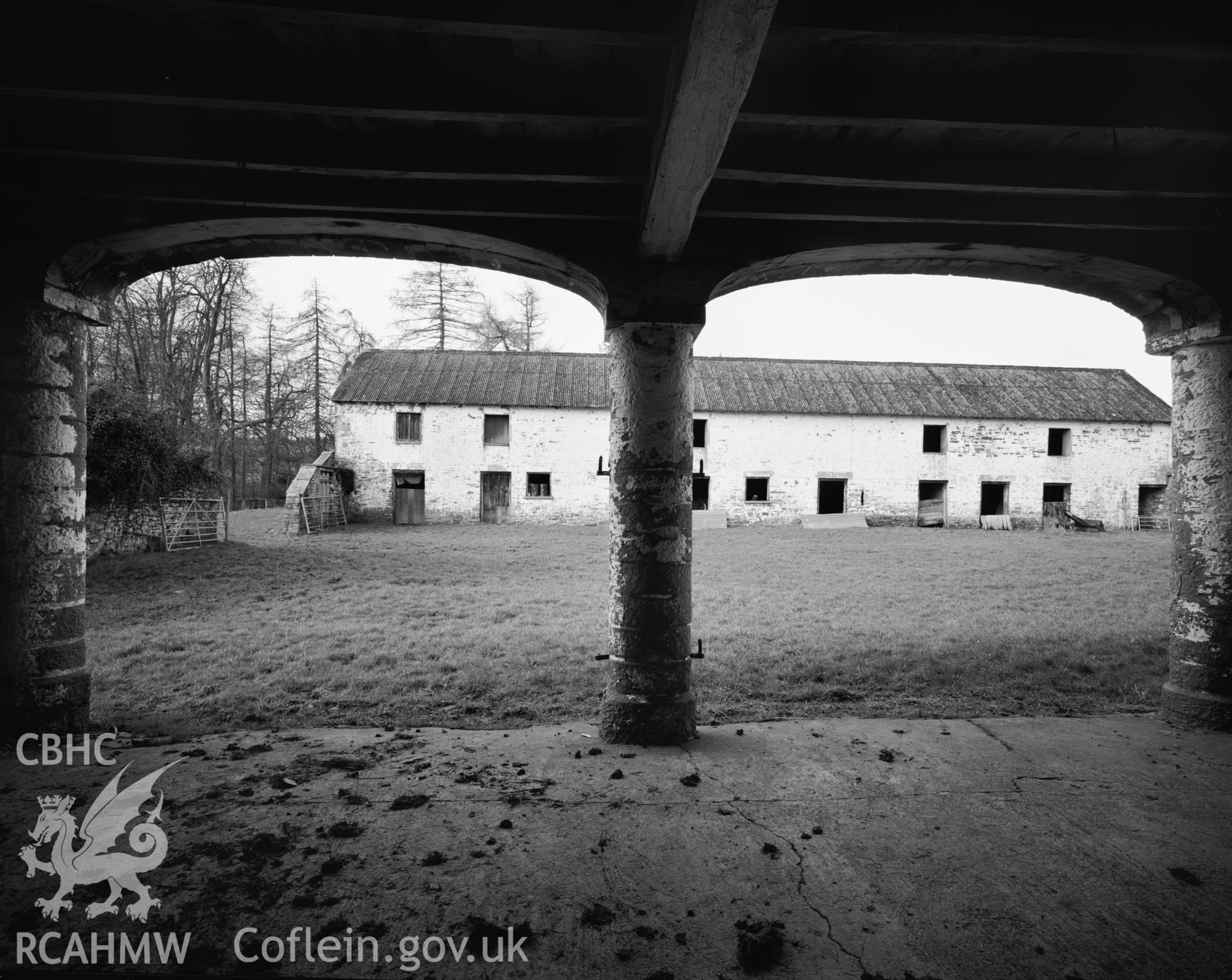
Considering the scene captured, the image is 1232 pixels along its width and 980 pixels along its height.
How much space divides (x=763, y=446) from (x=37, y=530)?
793 inches

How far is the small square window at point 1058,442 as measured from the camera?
22.4 meters

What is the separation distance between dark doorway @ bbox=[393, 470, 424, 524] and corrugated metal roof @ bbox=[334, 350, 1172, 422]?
247 centimetres

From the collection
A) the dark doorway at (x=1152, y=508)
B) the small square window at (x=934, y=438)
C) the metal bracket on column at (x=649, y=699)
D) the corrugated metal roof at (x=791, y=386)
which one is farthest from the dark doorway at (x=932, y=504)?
the metal bracket on column at (x=649, y=699)

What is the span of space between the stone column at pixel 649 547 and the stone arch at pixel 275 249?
511 mm

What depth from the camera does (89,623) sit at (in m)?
7.51

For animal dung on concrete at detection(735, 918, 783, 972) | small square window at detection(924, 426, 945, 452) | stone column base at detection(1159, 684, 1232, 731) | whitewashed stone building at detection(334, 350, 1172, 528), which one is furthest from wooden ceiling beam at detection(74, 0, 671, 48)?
small square window at detection(924, 426, 945, 452)

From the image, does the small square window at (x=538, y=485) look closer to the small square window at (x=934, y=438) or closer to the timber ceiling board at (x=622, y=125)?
the small square window at (x=934, y=438)

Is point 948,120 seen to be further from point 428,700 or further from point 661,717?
point 428,700

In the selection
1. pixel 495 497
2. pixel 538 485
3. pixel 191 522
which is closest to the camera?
pixel 191 522

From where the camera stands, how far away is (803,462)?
21.9 meters

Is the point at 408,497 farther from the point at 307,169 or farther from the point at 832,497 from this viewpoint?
the point at 307,169

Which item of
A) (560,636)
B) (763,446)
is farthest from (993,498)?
(560,636)

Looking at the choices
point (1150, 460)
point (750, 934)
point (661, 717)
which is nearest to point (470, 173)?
point (661, 717)

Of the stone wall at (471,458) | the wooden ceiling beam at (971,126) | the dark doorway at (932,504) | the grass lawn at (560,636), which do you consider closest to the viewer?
the wooden ceiling beam at (971,126)
